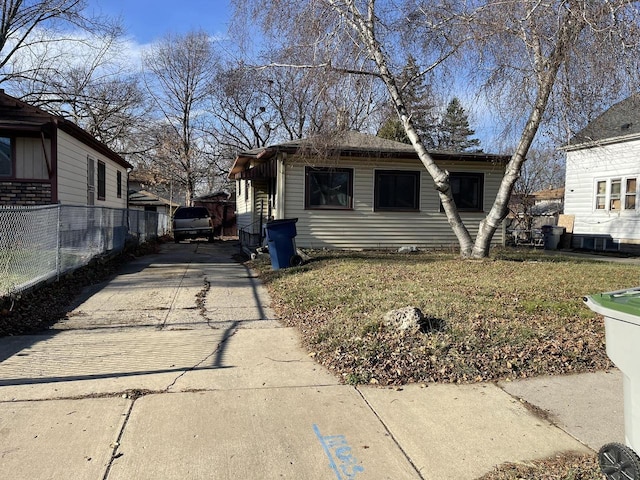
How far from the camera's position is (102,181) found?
56.8ft

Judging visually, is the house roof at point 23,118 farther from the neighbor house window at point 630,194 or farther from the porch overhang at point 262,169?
the neighbor house window at point 630,194

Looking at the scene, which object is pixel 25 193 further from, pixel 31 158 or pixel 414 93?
pixel 414 93

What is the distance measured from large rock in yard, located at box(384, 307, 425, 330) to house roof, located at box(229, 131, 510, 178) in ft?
24.6

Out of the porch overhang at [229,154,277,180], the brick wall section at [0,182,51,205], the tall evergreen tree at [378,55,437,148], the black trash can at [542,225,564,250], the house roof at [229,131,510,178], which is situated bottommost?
the black trash can at [542,225,564,250]

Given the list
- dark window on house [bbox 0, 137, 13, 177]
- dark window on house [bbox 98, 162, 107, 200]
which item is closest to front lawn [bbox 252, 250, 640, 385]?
dark window on house [bbox 0, 137, 13, 177]

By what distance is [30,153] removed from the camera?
12133mm

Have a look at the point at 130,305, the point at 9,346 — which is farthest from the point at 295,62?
the point at 9,346

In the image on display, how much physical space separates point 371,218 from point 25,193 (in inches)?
380

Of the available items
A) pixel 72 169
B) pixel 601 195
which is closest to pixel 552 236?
pixel 601 195

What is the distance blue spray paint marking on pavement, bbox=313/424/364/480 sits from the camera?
3021 mm

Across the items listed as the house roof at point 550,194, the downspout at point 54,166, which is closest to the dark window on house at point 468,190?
the downspout at point 54,166

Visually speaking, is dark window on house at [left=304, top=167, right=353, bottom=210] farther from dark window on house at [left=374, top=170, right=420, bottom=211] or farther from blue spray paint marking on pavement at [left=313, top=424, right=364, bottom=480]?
blue spray paint marking on pavement at [left=313, top=424, right=364, bottom=480]

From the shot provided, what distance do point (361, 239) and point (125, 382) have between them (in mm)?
11599

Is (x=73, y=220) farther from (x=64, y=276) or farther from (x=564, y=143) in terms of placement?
(x=564, y=143)
